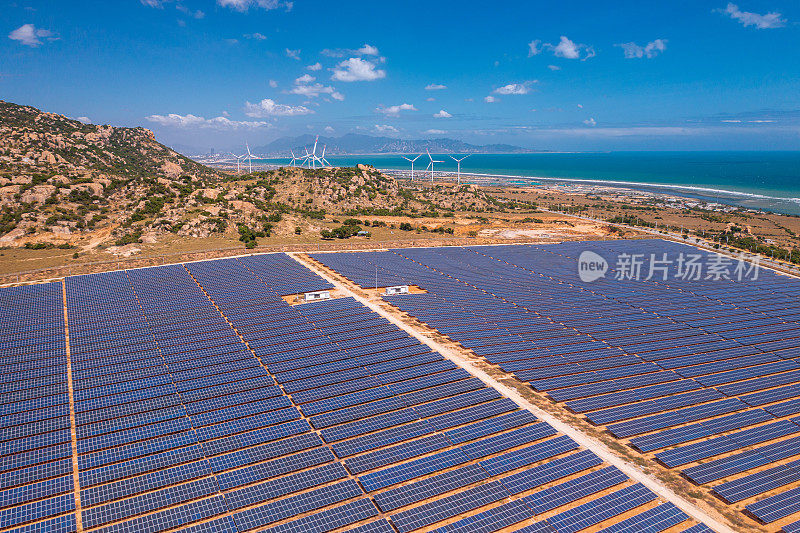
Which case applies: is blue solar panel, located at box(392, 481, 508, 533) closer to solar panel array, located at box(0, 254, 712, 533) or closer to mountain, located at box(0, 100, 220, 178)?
solar panel array, located at box(0, 254, 712, 533)

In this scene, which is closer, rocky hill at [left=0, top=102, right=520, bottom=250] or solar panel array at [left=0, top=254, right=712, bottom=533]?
solar panel array at [left=0, top=254, right=712, bottom=533]

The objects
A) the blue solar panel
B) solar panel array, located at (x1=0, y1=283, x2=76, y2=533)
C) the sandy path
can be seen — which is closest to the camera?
the blue solar panel

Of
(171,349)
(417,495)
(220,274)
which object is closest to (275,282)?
(220,274)

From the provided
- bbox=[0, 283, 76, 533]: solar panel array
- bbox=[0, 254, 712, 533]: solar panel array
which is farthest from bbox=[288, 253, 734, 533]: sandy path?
bbox=[0, 283, 76, 533]: solar panel array

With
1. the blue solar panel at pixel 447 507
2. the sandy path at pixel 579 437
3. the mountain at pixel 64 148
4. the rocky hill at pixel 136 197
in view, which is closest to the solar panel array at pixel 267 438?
the blue solar panel at pixel 447 507

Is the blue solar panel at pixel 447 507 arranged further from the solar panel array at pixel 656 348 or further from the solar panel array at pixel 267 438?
the solar panel array at pixel 656 348

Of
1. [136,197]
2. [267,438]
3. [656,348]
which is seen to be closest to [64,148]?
[136,197]
